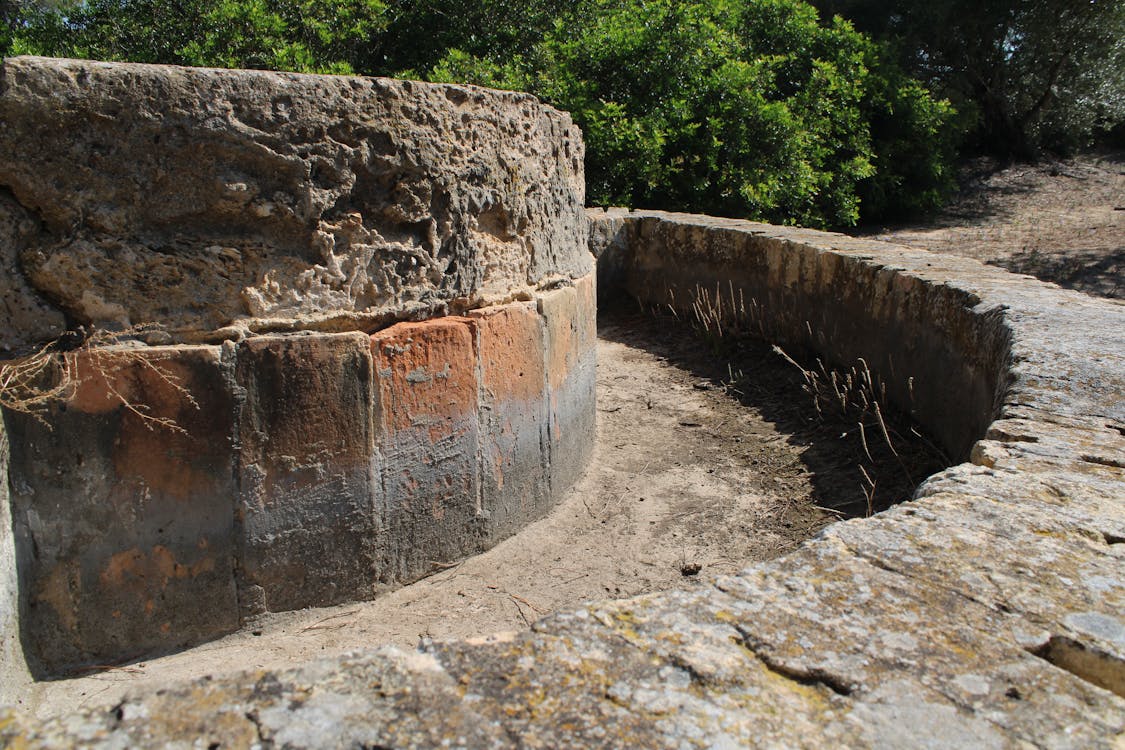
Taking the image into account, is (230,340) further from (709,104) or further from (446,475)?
(709,104)

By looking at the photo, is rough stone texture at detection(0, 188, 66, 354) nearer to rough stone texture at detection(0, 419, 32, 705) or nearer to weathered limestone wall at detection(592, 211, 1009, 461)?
rough stone texture at detection(0, 419, 32, 705)

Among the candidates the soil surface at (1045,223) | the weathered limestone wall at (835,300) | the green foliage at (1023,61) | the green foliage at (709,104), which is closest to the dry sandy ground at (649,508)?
the weathered limestone wall at (835,300)

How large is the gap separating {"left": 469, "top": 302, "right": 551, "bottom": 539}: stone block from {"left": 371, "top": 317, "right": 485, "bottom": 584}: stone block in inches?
2.6

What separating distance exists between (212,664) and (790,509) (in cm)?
239

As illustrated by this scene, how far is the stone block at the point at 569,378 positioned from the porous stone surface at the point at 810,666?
1990 mm

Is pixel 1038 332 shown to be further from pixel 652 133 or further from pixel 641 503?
pixel 652 133

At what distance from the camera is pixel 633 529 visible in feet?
12.5

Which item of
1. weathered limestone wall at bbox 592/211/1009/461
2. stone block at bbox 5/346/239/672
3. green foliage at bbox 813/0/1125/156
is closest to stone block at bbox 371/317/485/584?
stone block at bbox 5/346/239/672

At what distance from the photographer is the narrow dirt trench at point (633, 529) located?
2941mm

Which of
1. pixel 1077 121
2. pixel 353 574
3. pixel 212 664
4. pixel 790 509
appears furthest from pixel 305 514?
pixel 1077 121

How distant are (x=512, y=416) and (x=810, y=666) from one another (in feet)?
7.35

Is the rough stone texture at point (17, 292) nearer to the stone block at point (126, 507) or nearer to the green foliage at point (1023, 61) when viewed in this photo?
the stone block at point (126, 507)

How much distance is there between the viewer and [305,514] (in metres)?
3.04

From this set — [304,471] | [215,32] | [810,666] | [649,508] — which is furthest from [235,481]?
[215,32]
